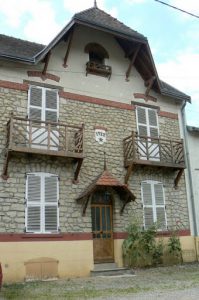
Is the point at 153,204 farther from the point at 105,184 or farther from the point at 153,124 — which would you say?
the point at 153,124

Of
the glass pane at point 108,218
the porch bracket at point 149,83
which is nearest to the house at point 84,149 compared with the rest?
the glass pane at point 108,218

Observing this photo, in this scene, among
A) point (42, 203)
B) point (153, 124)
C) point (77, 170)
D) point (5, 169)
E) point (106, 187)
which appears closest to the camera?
point (5, 169)

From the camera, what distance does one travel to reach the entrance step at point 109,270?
12.2 m

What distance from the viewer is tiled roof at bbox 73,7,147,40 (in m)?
13.2

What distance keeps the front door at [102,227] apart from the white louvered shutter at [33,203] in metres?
2.11

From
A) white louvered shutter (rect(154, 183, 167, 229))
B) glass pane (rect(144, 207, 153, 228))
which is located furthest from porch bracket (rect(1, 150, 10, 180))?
white louvered shutter (rect(154, 183, 167, 229))

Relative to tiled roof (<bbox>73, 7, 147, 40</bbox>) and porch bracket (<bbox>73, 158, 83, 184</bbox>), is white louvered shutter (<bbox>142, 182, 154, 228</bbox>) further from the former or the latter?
tiled roof (<bbox>73, 7, 147, 40</bbox>)

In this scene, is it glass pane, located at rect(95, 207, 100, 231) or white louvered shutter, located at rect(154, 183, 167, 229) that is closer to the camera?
glass pane, located at rect(95, 207, 100, 231)

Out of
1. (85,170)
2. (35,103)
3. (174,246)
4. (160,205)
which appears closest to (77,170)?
(85,170)

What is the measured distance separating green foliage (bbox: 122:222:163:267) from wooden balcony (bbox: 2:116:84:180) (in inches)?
113

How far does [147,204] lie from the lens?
14.1 meters

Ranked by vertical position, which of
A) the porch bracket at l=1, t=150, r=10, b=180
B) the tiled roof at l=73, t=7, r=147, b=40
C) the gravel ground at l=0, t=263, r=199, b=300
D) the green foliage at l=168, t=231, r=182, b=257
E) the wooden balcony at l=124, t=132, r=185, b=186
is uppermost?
the tiled roof at l=73, t=7, r=147, b=40

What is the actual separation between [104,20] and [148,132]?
15.2ft

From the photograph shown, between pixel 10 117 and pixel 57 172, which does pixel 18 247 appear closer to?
pixel 57 172
